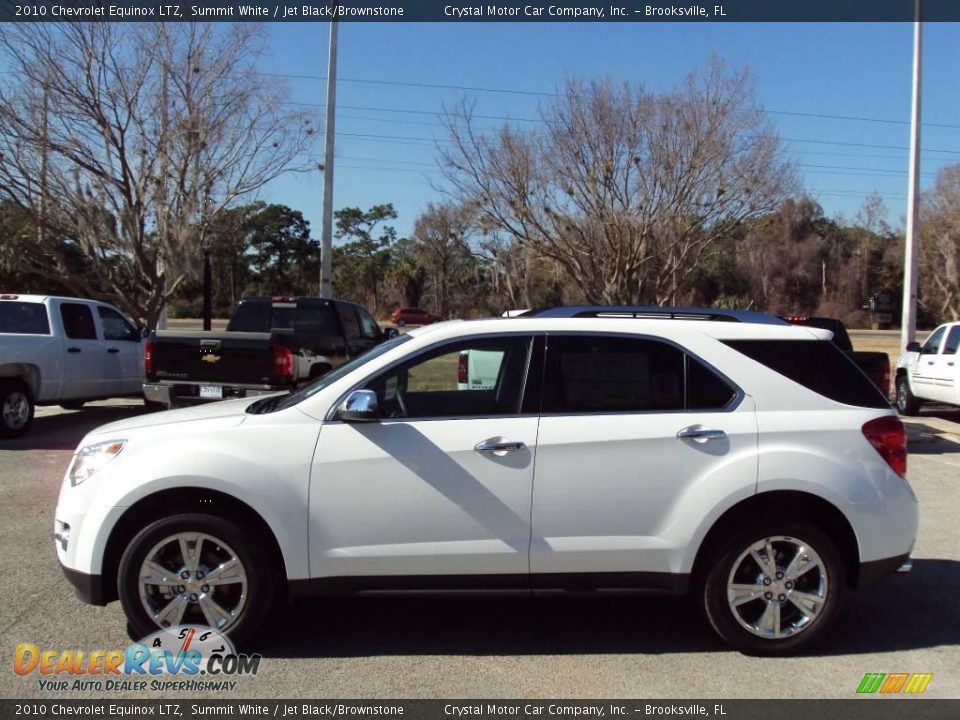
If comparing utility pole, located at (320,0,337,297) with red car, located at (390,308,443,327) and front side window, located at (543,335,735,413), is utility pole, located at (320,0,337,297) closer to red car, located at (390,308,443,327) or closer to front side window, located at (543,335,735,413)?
front side window, located at (543,335,735,413)

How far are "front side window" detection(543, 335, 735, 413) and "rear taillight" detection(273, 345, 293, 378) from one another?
584 centimetres

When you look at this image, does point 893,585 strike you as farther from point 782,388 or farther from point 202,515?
point 202,515

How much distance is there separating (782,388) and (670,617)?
160 centimetres

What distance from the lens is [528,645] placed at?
463 cm

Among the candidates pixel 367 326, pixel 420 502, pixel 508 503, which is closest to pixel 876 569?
pixel 508 503

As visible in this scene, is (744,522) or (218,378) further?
(218,378)

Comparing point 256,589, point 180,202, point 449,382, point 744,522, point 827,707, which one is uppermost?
point 180,202

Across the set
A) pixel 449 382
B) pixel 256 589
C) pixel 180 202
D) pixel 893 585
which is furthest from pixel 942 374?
pixel 180 202

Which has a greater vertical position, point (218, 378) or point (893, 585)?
point (218, 378)

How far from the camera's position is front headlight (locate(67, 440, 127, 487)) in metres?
4.42

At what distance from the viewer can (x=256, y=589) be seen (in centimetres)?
430

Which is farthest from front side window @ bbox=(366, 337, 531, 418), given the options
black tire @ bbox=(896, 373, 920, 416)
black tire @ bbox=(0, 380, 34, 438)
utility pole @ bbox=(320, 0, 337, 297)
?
utility pole @ bbox=(320, 0, 337, 297)

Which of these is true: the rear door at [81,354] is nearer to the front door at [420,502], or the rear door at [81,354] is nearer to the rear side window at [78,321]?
A: the rear side window at [78,321]

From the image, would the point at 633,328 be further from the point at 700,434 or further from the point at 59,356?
the point at 59,356
